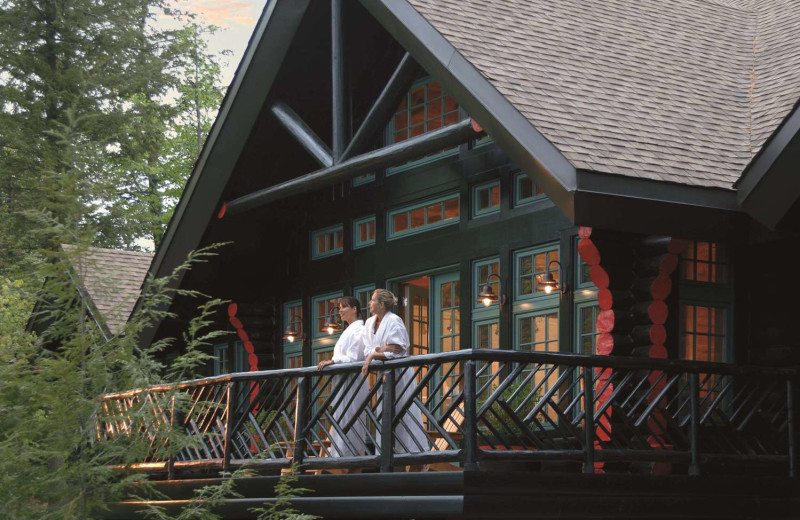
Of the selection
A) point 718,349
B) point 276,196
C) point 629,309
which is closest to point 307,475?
point 629,309

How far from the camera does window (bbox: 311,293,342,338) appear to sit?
17.9 metres

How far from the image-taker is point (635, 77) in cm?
1426

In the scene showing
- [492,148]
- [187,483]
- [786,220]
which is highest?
[492,148]

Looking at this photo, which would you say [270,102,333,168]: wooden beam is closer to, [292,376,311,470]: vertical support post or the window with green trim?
the window with green trim

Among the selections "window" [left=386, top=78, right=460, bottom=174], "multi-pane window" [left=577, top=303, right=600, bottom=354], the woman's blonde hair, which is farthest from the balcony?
"window" [left=386, top=78, right=460, bottom=174]

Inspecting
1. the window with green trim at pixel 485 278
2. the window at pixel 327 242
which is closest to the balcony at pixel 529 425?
the window with green trim at pixel 485 278

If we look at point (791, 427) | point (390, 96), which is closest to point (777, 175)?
point (791, 427)

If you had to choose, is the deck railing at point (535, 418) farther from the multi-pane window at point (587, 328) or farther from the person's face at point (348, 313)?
the person's face at point (348, 313)

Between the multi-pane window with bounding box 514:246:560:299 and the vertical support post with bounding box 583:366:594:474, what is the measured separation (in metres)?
2.97

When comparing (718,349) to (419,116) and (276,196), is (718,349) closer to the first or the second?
(419,116)

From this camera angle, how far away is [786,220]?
39.5 feet

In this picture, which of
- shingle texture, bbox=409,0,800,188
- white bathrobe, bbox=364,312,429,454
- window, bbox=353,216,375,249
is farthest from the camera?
window, bbox=353,216,375,249

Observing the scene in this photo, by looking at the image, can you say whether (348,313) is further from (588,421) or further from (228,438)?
(588,421)

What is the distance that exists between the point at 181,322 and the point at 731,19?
31.4ft
